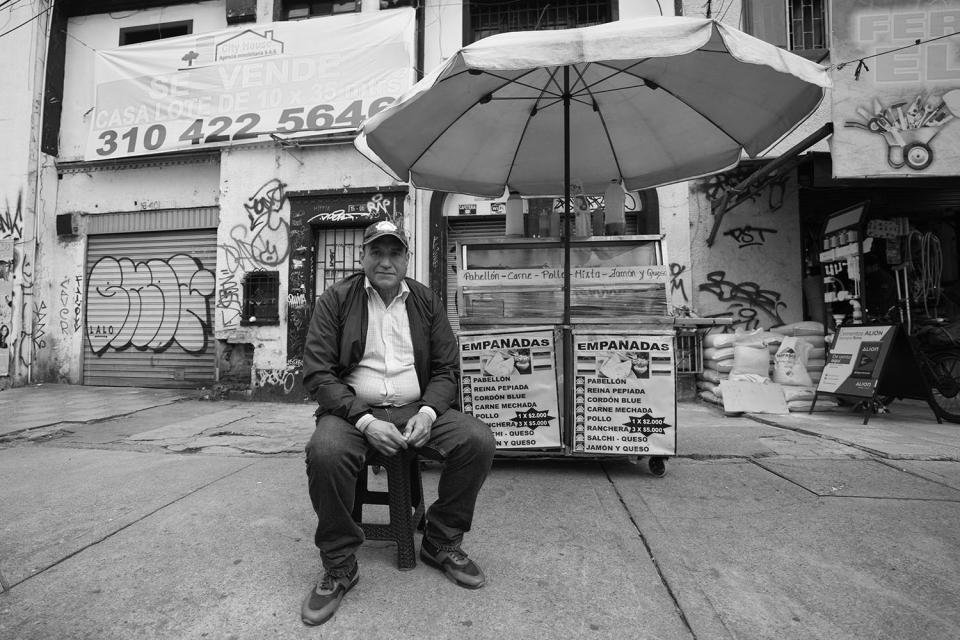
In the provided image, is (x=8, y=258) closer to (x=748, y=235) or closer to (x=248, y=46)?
(x=248, y=46)

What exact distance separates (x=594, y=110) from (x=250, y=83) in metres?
6.49

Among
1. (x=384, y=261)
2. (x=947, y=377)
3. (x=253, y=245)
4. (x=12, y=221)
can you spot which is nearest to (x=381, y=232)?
(x=384, y=261)

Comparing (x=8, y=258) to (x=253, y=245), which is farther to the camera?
(x=8, y=258)

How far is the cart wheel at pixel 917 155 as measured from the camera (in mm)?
5508

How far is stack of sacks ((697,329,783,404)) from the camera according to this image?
590cm

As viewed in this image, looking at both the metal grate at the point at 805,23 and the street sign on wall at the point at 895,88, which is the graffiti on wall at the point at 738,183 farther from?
the metal grate at the point at 805,23

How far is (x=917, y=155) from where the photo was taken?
18.1 feet

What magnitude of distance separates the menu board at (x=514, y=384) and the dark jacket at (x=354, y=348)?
33.8 inches

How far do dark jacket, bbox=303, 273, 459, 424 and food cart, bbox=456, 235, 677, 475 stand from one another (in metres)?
0.89

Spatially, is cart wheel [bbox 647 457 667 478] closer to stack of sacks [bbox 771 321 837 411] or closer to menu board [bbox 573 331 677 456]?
menu board [bbox 573 331 677 456]

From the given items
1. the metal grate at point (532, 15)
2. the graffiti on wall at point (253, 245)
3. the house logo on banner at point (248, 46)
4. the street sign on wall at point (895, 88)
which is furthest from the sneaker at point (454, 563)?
the house logo on banner at point (248, 46)

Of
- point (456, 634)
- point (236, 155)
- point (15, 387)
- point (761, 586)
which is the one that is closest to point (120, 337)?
point (15, 387)

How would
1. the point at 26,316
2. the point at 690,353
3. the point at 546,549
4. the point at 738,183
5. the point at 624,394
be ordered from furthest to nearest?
the point at 26,316, the point at 738,183, the point at 690,353, the point at 624,394, the point at 546,549

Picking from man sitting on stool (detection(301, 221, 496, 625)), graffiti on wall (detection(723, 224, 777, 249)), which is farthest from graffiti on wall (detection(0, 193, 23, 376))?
graffiti on wall (detection(723, 224, 777, 249))
